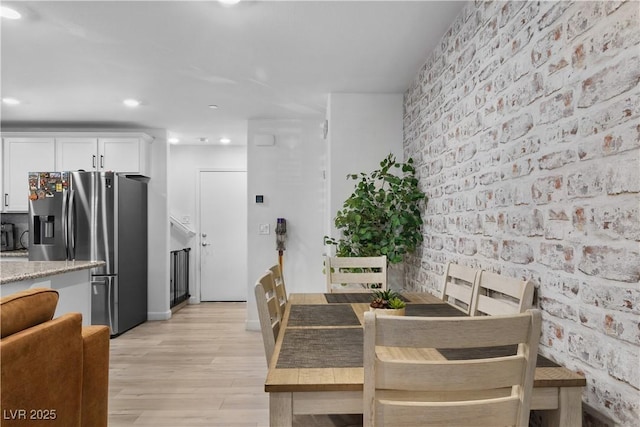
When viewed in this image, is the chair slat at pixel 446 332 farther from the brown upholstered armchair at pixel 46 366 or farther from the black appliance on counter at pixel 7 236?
the black appliance on counter at pixel 7 236

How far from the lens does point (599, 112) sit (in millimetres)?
1324

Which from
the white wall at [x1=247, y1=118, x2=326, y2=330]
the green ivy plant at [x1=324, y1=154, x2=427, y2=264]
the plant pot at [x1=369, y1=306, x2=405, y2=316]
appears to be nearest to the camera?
the plant pot at [x1=369, y1=306, x2=405, y2=316]

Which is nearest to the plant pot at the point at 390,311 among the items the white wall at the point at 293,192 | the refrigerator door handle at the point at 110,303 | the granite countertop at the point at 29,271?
the granite countertop at the point at 29,271

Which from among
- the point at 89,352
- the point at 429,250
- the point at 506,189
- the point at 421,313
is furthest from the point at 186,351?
the point at 506,189

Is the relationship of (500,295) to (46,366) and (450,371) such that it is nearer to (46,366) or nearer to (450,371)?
(450,371)

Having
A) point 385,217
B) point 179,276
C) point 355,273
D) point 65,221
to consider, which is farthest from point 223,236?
point 355,273

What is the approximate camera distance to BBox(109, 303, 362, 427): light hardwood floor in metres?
2.65

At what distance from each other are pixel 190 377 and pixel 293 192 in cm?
237

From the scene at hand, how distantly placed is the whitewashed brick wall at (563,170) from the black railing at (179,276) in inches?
181

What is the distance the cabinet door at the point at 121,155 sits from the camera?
16.9 ft

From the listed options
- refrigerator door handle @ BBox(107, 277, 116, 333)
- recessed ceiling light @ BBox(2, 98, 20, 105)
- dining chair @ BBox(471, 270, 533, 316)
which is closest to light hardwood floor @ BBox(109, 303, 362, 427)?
refrigerator door handle @ BBox(107, 277, 116, 333)

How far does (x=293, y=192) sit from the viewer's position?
198 inches

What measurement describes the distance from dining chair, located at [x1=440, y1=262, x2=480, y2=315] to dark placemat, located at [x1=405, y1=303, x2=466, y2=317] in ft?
0.22

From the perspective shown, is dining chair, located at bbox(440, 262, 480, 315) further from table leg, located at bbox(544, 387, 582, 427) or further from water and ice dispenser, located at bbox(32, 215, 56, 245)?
water and ice dispenser, located at bbox(32, 215, 56, 245)
